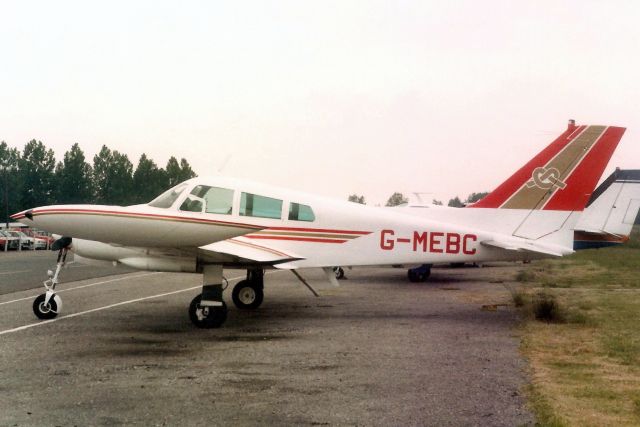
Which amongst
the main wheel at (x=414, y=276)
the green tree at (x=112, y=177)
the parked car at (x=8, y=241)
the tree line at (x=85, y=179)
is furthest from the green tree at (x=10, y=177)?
the main wheel at (x=414, y=276)

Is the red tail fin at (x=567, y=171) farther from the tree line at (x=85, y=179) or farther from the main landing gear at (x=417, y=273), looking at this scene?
the tree line at (x=85, y=179)

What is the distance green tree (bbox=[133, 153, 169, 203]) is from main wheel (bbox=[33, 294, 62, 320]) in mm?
86617

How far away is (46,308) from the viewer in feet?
37.3

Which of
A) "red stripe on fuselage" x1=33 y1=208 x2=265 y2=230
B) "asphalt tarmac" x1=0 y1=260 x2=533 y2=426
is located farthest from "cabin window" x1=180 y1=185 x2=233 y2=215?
"asphalt tarmac" x1=0 y1=260 x2=533 y2=426

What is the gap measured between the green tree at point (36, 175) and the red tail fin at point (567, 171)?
300 feet

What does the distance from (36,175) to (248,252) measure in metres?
95.4

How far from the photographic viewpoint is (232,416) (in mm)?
5535

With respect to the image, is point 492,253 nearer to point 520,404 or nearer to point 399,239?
point 399,239

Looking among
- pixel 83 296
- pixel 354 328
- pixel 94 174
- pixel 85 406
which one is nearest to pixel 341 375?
pixel 85 406

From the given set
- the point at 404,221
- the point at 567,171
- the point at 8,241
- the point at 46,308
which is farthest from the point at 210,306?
the point at 8,241

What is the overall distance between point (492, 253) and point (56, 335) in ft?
25.3

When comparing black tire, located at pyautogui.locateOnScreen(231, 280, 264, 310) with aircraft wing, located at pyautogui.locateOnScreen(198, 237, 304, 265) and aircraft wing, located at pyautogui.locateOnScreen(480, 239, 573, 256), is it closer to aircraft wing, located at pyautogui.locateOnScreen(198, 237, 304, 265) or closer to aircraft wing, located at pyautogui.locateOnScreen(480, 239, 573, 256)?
aircraft wing, located at pyautogui.locateOnScreen(198, 237, 304, 265)

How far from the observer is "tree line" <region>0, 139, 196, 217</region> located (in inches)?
3716

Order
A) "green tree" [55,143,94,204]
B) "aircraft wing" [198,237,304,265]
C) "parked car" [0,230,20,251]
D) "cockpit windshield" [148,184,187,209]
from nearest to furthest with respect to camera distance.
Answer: "aircraft wing" [198,237,304,265] < "cockpit windshield" [148,184,187,209] < "parked car" [0,230,20,251] < "green tree" [55,143,94,204]
